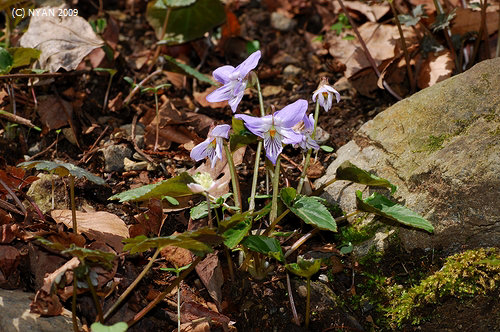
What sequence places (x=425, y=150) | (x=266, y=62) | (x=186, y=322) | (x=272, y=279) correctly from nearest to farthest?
(x=186, y=322), (x=272, y=279), (x=425, y=150), (x=266, y=62)

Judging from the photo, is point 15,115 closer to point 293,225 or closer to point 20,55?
point 20,55

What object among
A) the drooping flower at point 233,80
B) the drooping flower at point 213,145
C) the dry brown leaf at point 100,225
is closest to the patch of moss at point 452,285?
the drooping flower at point 213,145

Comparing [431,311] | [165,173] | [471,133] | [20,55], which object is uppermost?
[20,55]

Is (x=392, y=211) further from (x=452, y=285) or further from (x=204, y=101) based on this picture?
(x=204, y=101)

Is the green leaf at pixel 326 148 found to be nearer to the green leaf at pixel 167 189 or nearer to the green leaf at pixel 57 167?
the green leaf at pixel 167 189

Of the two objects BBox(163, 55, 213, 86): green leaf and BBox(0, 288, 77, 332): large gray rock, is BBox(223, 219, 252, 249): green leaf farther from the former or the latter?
BBox(163, 55, 213, 86): green leaf

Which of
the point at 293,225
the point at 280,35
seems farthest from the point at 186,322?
the point at 280,35

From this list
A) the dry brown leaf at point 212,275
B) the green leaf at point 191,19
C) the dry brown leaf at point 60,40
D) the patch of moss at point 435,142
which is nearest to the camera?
the dry brown leaf at point 212,275

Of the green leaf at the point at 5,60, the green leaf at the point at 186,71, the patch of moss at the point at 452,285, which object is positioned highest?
the green leaf at the point at 5,60
